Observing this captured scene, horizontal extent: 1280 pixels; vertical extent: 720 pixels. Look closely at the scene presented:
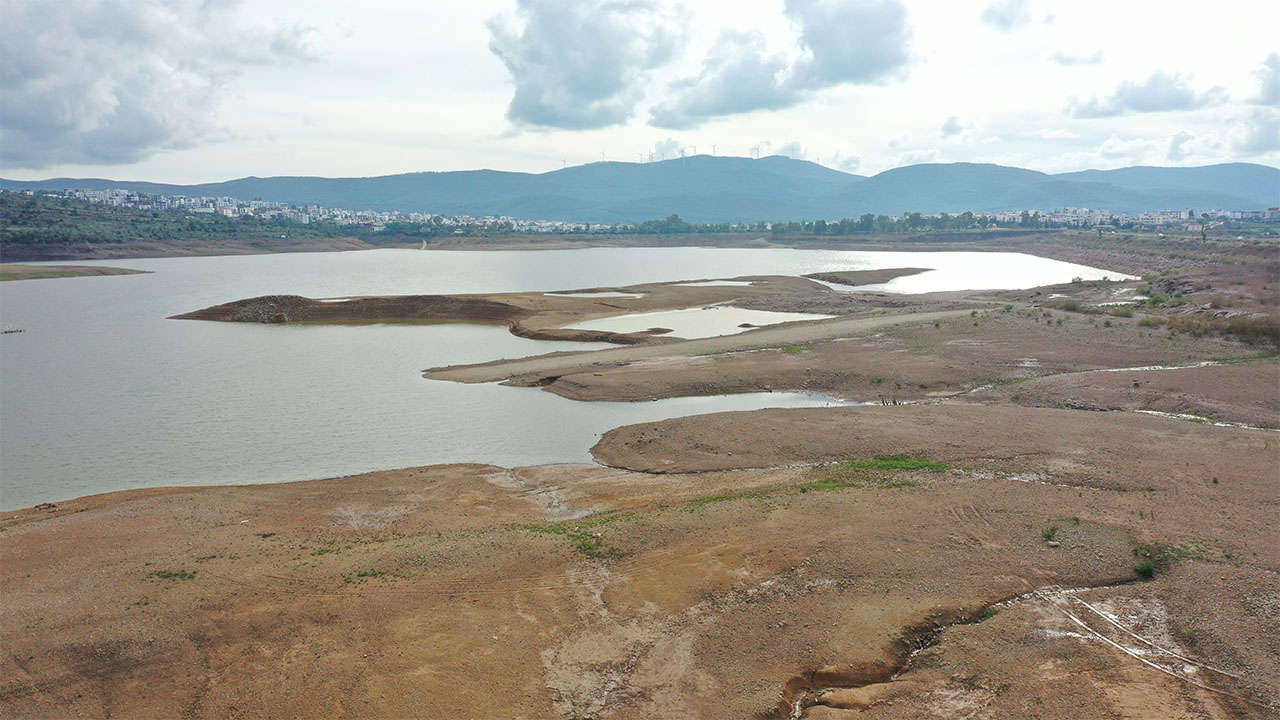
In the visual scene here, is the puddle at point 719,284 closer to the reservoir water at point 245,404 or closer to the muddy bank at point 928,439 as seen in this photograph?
the reservoir water at point 245,404

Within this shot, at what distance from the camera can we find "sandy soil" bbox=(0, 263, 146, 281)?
100 metres

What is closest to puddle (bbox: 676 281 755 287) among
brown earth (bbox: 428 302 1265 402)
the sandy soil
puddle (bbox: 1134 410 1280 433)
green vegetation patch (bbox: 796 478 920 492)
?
brown earth (bbox: 428 302 1265 402)

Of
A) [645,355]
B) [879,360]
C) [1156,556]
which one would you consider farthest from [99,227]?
[1156,556]

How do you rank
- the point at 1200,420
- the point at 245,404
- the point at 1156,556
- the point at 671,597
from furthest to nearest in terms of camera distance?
the point at 245,404, the point at 1200,420, the point at 1156,556, the point at 671,597

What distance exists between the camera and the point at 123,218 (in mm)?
177000

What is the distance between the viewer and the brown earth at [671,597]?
10984 millimetres

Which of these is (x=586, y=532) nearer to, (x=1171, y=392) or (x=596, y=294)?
(x=1171, y=392)

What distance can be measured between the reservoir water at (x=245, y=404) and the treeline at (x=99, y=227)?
67.6 m

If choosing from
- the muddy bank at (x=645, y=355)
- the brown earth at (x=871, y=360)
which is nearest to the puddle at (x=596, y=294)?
the muddy bank at (x=645, y=355)

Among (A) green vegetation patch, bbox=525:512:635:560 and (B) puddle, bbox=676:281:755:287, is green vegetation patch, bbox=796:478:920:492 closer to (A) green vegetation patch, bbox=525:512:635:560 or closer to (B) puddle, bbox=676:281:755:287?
(A) green vegetation patch, bbox=525:512:635:560

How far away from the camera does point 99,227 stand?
151500 millimetres

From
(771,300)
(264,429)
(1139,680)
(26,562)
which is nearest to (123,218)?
(771,300)

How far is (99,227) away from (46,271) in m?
54.5

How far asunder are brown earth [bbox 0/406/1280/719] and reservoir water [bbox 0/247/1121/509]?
3.99 metres
